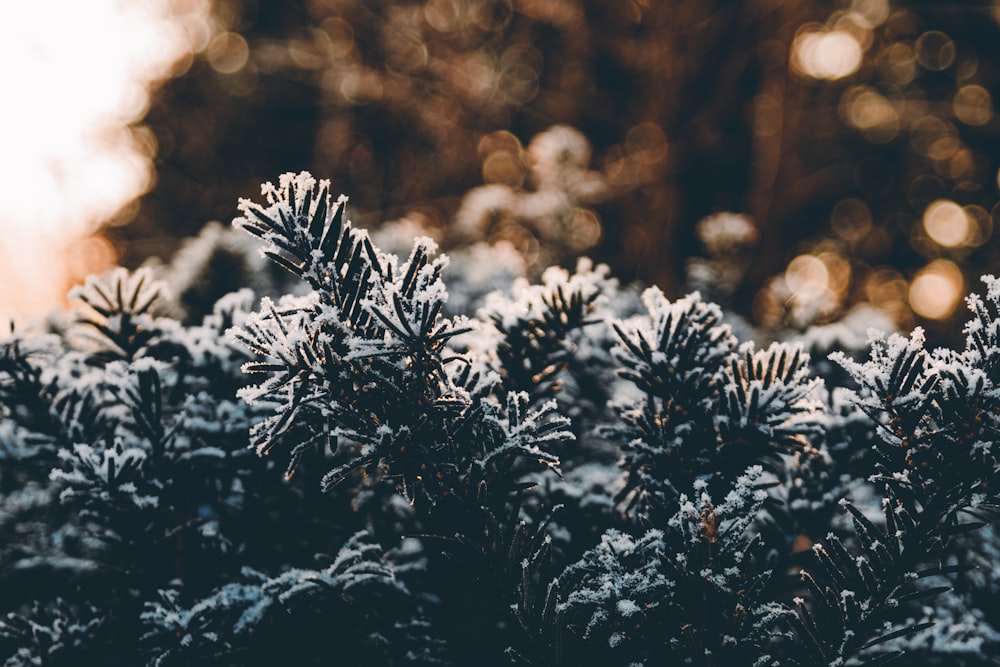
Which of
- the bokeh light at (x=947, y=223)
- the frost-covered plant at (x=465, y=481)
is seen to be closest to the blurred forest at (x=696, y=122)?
the bokeh light at (x=947, y=223)

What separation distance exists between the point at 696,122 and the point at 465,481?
18.3 ft

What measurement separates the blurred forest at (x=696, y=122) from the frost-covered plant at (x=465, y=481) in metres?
3.08

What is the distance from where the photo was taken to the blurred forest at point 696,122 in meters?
5.73

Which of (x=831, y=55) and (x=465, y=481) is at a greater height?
(x=831, y=55)

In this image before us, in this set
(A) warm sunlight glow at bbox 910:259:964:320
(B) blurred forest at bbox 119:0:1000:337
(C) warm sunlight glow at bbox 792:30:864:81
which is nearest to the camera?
(B) blurred forest at bbox 119:0:1000:337

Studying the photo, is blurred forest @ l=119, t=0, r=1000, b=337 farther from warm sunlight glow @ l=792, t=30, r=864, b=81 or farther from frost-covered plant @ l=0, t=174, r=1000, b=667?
frost-covered plant @ l=0, t=174, r=1000, b=667

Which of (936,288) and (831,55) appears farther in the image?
(936,288)

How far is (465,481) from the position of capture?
1.07 m

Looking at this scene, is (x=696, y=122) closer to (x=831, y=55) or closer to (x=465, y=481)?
(x=831, y=55)

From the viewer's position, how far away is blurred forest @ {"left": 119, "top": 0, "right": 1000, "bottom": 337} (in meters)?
5.73

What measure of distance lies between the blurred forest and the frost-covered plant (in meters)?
3.08

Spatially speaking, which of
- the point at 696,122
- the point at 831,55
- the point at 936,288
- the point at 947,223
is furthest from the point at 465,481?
the point at 947,223

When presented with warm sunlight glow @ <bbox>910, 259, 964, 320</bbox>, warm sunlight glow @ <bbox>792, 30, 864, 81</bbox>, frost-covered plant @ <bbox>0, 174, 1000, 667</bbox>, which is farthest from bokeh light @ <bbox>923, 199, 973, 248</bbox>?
frost-covered plant @ <bbox>0, 174, 1000, 667</bbox>

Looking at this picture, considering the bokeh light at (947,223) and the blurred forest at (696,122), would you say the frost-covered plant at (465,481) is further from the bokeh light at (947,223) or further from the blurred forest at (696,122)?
the bokeh light at (947,223)
